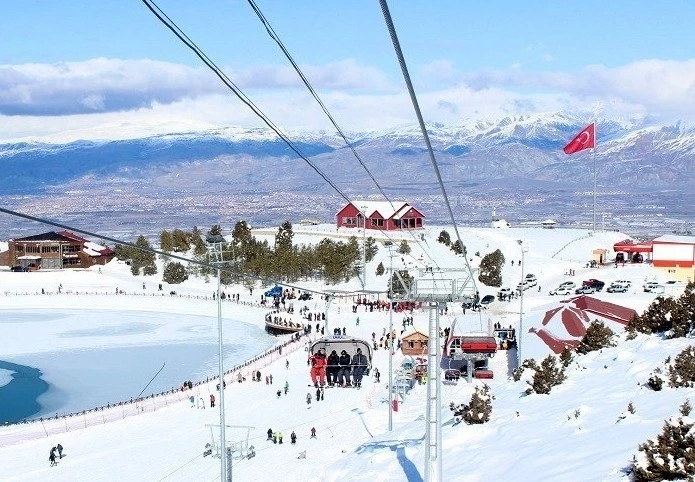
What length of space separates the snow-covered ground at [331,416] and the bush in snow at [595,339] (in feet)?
1.94

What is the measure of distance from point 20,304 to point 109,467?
49088mm

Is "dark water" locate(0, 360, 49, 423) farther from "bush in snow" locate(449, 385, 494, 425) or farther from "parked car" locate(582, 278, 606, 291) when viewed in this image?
"parked car" locate(582, 278, 606, 291)

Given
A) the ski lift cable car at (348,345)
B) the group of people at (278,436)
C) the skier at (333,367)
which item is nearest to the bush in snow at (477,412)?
the group of people at (278,436)

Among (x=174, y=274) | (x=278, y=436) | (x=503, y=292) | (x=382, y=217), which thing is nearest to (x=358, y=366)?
(x=278, y=436)

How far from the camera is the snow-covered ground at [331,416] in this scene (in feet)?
53.9

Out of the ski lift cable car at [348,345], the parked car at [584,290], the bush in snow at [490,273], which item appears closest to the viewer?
the ski lift cable car at [348,345]

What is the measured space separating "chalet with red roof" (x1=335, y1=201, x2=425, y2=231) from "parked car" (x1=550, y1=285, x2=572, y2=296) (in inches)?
1254

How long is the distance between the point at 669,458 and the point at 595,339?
15.1 meters

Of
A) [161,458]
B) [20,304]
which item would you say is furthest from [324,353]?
[20,304]

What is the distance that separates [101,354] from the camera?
158 ft

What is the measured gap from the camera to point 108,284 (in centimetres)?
7612

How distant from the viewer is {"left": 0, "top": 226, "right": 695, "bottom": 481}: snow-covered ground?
647 inches

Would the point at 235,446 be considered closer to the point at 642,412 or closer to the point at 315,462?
the point at 315,462

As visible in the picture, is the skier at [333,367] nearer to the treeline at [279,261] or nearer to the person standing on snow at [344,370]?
the person standing on snow at [344,370]
